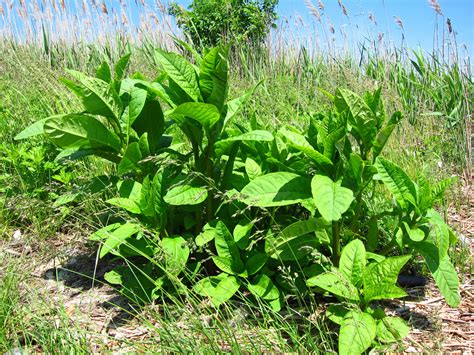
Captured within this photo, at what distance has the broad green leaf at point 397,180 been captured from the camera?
6.01 ft

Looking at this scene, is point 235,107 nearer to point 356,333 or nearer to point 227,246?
point 227,246

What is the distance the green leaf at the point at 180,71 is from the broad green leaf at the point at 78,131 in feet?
1.26

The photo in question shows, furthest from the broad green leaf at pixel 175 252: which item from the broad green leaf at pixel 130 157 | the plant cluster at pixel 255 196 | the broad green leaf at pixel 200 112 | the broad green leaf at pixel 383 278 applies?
the broad green leaf at pixel 383 278

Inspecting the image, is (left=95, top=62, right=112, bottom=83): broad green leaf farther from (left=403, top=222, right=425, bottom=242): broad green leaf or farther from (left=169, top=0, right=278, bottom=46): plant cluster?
(left=169, top=0, right=278, bottom=46): plant cluster

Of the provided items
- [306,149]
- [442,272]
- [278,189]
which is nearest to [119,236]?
[278,189]

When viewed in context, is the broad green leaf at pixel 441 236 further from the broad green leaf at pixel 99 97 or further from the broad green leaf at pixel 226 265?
the broad green leaf at pixel 99 97

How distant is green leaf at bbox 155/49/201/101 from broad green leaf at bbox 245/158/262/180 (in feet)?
1.15

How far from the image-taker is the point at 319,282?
1.71 metres

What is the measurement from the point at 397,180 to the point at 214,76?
→ 83 centimetres

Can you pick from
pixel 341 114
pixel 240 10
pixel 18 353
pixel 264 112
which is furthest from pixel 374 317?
pixel 240 10

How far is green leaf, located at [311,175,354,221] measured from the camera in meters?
1.60

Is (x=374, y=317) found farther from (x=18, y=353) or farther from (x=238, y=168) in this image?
(x=18, y=353)

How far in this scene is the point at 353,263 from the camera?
5.87ft

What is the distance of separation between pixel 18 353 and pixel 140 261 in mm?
684
